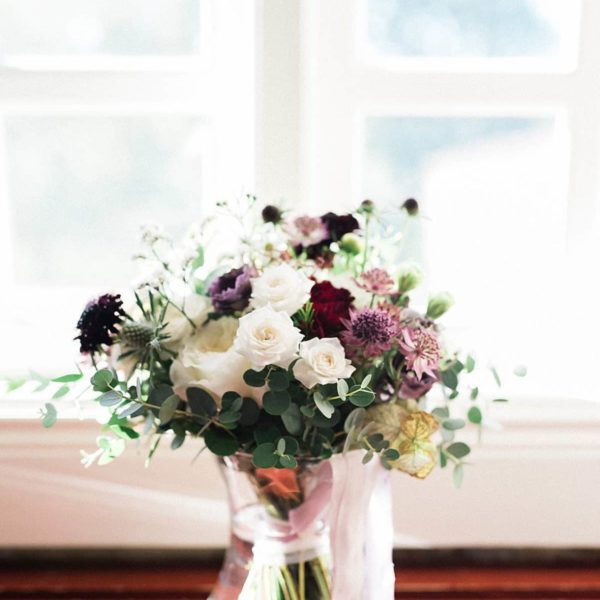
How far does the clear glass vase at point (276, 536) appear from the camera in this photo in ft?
2.56

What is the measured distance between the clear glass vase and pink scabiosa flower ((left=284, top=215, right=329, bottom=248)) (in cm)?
24

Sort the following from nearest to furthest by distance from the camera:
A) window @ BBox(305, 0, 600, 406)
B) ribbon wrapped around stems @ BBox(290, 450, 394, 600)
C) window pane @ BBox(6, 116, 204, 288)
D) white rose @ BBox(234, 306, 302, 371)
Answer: white rose @ BBox(234, 306, 302, 371), ribbon wrapped around stems @ BBox(290, 450, 394, 600), window @ BBox(305, 0, 600, 406), window pane @ BBox(6, 116, 204, 288)

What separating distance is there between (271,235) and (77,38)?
653 mm

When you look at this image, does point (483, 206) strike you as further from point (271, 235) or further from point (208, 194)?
point (271, 235)

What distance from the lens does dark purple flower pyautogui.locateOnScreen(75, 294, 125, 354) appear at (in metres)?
0.72

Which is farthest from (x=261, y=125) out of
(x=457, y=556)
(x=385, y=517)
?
(x=457, y=556)

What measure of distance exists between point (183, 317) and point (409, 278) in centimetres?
24

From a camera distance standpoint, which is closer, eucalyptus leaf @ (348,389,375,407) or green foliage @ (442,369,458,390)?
eucalyptus leaf @ (348,389,375,407)

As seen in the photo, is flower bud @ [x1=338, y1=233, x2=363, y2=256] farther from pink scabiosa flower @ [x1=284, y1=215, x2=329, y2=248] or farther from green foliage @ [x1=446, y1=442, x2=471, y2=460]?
green foliage @ [x1=446, y1=442, x2=471, y2=460]

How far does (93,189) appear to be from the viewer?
135 centimetres

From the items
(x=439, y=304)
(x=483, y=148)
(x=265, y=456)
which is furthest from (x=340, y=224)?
(x=483, y=148)

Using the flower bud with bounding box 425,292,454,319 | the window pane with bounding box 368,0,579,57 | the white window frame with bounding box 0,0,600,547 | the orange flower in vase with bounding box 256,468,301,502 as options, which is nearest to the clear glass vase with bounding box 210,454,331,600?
the orange flower in vase with bounding box 256,468,301,502

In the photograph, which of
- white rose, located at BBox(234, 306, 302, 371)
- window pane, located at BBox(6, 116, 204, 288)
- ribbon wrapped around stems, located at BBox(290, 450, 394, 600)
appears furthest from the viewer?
window pane, located at BBox(6, 116, 204, 288)

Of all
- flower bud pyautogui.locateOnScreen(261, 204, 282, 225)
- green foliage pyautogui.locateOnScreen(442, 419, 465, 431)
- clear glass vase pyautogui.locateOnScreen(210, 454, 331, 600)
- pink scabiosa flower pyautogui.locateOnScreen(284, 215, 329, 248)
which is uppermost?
flower bud pyautogui.locateOnScreen(261, 204, 282, 225)
